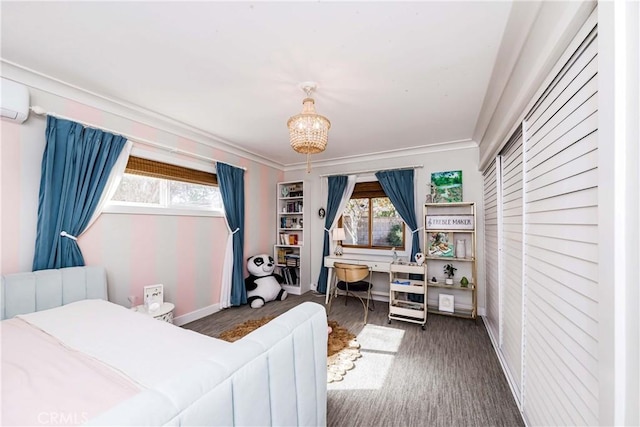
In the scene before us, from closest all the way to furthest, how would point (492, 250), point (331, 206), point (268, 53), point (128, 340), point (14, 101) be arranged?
1. point (128, 340)
2. point (268, 53)
3. point (14, 101)
4. point (492, 250)
5. point (331, 206)

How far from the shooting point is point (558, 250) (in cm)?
121

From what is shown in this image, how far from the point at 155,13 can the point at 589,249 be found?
92.1 inches

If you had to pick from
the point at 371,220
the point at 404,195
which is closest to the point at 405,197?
the point at 404,195

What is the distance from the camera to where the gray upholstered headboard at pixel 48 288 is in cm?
179

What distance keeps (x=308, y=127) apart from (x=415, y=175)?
2403mm

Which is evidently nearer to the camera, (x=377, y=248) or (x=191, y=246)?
(x=191, y=246)

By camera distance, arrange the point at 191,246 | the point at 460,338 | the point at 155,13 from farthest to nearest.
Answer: the point at 191,246
the point at 460,338
the point at 155,13

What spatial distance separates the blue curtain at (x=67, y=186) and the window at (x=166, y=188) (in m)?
0.27

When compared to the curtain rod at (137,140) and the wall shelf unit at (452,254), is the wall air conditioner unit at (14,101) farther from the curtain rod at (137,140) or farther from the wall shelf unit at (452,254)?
the wall shelf unit at (452,254)

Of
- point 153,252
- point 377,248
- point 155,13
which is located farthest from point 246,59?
point 377,248

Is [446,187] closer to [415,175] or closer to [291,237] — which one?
[415,175]

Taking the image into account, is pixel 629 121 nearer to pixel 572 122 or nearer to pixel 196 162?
pixel 572 122

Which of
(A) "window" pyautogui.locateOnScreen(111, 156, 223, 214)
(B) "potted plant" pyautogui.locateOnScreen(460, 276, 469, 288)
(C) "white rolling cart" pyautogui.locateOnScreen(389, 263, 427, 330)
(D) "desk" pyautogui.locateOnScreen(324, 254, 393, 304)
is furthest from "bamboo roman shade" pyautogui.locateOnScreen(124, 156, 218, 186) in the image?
(B) "potted plant" pyautogui.locateOnScreen(460, 276, 469, 288)

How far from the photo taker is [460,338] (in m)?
2.78
